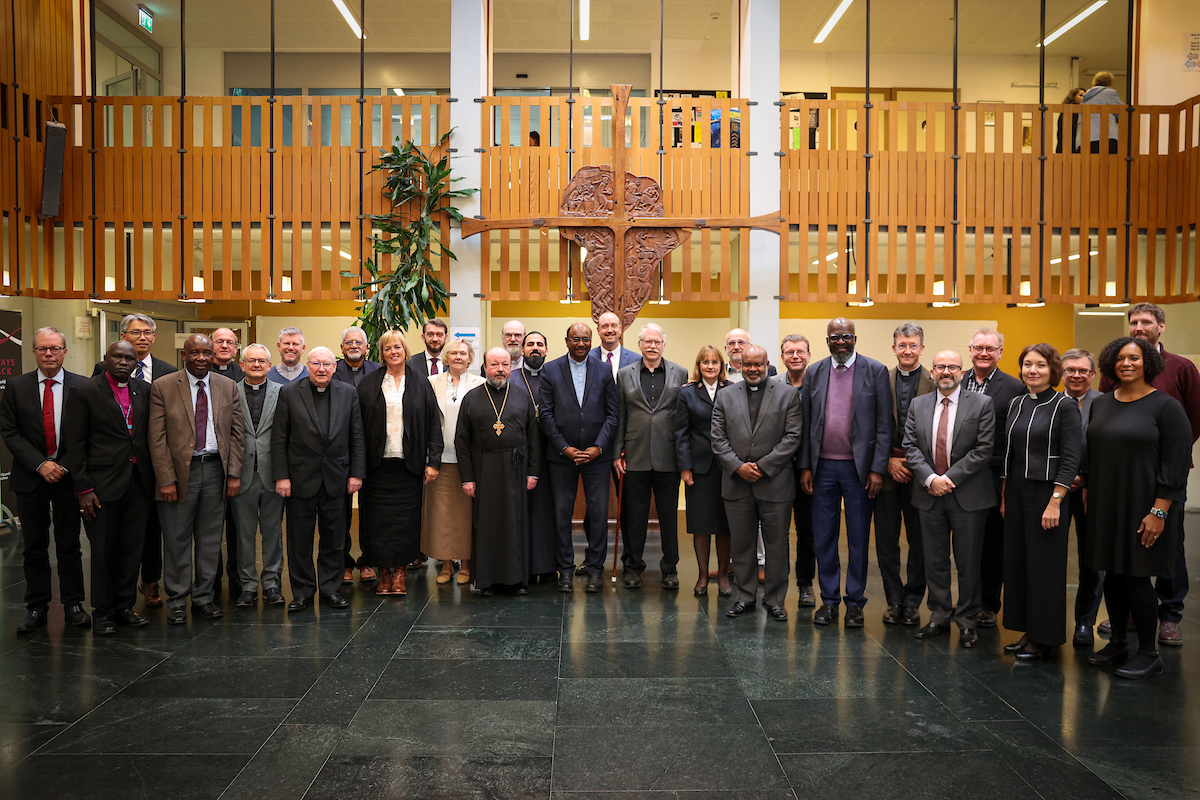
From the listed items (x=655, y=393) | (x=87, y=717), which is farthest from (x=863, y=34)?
(x=87, y=717)

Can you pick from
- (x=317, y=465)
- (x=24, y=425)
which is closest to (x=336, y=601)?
(x=317, y=465)

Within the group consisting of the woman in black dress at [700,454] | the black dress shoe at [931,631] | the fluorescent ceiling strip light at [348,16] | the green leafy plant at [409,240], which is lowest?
the black dress shoe at [931,631]

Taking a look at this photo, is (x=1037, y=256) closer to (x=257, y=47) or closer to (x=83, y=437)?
(x=83, y=437)

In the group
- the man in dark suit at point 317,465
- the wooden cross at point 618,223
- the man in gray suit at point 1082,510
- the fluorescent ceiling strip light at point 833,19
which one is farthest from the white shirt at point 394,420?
the fluorescent ceiling strip light at point 833,19

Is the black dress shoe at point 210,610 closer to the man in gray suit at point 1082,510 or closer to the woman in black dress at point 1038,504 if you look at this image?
the woman in black dress at point 1038,504

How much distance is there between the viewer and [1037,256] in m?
7.18

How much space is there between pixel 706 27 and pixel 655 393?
779cm

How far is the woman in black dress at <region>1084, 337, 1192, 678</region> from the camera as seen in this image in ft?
11.3

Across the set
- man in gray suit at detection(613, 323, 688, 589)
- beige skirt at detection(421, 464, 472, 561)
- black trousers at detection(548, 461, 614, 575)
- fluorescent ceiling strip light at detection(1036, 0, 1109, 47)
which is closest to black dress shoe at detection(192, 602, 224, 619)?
beige skirt at detection(421, 464, 472, 561)

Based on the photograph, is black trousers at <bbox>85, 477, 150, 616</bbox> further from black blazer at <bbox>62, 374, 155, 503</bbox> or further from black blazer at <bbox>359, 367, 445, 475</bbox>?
black blazer at <bbox>359, 367, 445, 475</bbox>

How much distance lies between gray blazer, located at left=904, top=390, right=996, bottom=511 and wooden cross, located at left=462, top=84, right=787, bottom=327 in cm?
307

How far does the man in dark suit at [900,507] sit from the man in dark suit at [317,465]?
2901 mm

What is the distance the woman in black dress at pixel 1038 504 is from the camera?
3580mm

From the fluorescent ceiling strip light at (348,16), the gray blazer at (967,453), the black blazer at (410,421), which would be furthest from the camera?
the fluorescent ceiling strip light at (348,16)
